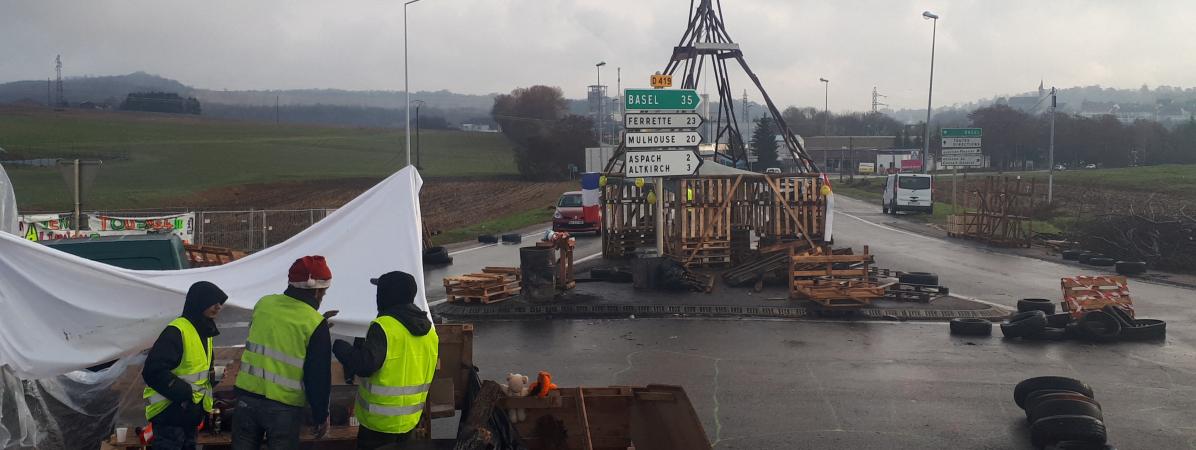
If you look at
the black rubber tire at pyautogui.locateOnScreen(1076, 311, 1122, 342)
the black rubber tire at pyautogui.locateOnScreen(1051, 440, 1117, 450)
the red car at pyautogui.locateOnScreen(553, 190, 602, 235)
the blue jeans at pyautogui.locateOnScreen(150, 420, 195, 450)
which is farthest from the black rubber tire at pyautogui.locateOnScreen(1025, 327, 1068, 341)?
the red car at pyautogui.locateOnScreen(553, 190, 602, 235)

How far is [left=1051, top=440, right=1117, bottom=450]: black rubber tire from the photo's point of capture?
8.22 m

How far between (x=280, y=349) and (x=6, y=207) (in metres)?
6.12

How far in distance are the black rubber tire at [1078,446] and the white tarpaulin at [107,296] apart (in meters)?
5.63

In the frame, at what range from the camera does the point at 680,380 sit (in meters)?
11.5

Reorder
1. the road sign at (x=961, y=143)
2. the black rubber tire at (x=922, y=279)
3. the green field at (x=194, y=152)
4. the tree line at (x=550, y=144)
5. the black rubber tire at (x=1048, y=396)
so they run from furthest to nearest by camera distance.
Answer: the tree line at (x=550, y=144)
the green field at (x=194, y=152)
the road sign at (x=961, y=143)
the black rubber tire at (x=922, y=279)
the black rubber tire at (x=1048, y=396)

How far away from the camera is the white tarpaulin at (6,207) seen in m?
9.68

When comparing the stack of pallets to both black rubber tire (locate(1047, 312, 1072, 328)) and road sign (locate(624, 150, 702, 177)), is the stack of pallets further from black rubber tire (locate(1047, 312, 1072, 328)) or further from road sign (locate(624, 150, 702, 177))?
black rubber tire (locate(1047, 312, 1072, 328))

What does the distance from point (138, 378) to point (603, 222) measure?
16.5 meters

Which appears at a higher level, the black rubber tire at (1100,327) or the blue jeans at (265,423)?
the blue jeans at (265,423)

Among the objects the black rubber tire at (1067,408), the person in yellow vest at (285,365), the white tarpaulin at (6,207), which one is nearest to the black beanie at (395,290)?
the person in yellow vest at (285,365)

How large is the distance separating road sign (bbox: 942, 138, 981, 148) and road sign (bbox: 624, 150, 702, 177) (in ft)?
81.7

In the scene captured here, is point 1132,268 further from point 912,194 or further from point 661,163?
point 912,194

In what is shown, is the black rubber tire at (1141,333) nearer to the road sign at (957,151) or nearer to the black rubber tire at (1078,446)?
the black rubber tire at (1078,446)

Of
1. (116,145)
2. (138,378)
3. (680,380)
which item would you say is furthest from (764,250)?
(116,145)
